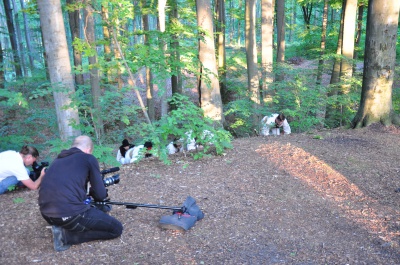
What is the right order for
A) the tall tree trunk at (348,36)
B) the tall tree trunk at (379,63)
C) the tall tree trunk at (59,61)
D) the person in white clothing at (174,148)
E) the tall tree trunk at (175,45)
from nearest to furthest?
the tall tree trunk at (59,61) < the tall tree trunk at (175,45) < the person in white clothing at (174,148) < the tall tree trunk at (379,63) < the tall tree trunk at (348,36)

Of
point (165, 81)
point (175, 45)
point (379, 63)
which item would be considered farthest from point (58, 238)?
point (379, 63)

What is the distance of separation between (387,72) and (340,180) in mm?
3794

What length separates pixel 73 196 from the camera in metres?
3.29

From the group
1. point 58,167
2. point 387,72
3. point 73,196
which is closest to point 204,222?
point 73,196

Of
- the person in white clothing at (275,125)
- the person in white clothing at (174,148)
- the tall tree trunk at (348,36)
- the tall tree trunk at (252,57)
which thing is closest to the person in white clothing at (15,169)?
the person in white clothing at (174,148)

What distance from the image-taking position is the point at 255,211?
4250mm

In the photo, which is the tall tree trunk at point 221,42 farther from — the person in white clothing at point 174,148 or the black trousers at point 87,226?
the black trousers at point 87,226

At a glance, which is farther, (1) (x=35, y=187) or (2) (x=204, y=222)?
(1) (x=35, y=187)

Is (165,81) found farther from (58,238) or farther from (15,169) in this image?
(58,238)

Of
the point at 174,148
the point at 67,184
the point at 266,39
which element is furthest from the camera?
the point at 266,39

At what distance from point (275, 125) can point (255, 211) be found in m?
4.94

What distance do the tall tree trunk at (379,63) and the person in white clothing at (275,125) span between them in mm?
1844

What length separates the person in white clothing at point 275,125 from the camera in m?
8.68

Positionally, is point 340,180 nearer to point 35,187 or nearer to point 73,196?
point 73,196
